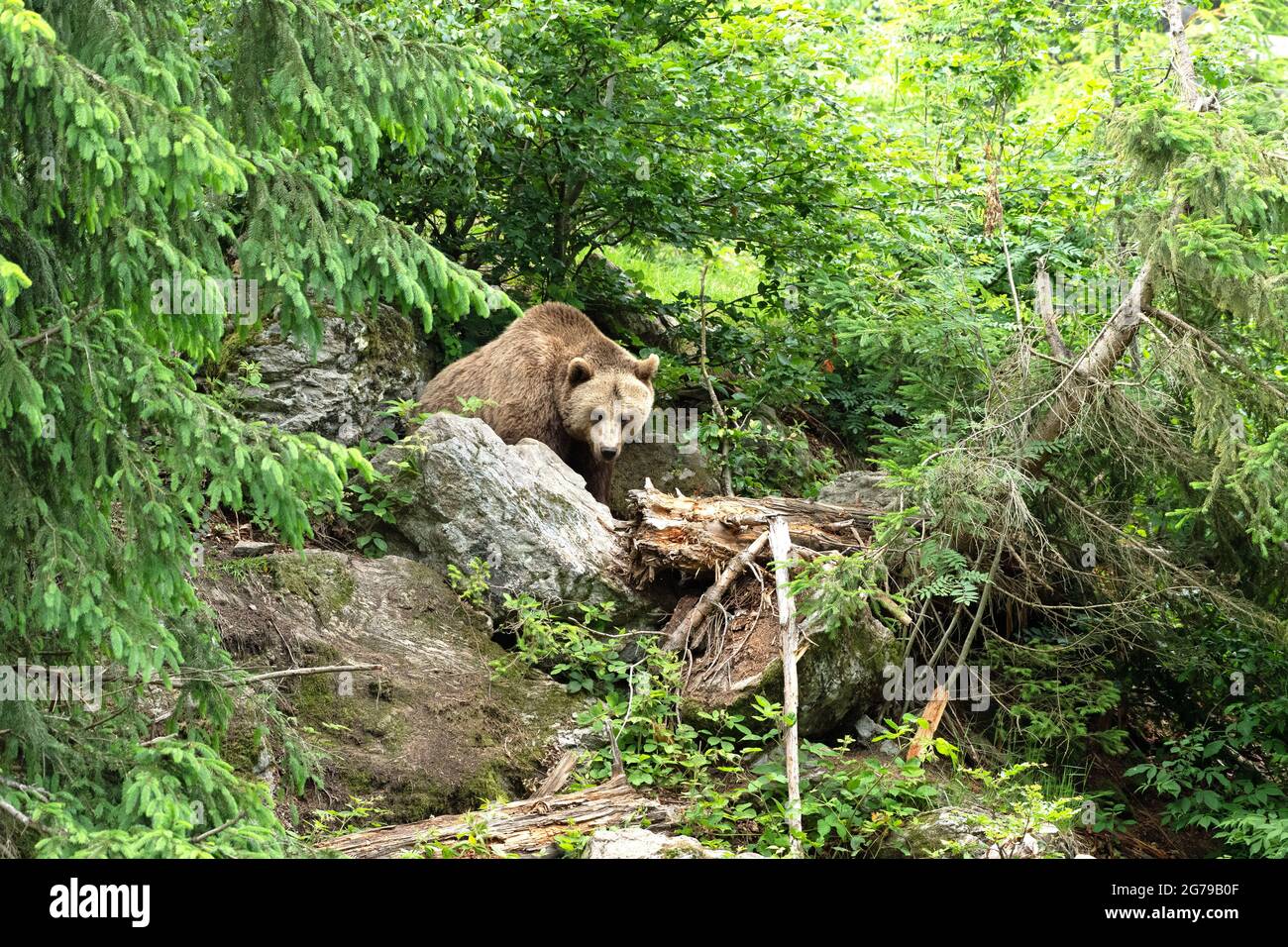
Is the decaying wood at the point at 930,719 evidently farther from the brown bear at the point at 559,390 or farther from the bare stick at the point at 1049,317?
the brown bear at the point at 559,390

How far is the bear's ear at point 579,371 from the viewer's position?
1031cm

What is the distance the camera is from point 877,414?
37.3 ft

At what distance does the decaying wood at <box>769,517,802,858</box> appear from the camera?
6180mm

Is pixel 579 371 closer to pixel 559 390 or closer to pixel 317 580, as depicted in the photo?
pixel 559 390

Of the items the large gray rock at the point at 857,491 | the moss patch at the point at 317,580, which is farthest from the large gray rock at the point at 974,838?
the moss patch at the point at 317,580

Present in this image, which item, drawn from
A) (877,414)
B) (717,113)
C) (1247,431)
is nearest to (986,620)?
(1247,431)

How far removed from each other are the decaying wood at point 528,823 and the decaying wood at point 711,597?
4.62 ft

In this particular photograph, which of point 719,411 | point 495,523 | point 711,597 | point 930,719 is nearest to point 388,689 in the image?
point 495,523

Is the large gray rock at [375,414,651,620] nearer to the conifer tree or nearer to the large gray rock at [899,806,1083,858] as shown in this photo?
the large gray rock at [899,806,1083,858]

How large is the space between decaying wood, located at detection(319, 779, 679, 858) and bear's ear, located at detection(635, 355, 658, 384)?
15.6 feet

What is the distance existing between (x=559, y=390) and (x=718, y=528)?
108 inches

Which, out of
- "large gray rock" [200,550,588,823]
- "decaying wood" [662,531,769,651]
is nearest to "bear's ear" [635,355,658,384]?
"decaying wood" [662,531,769,651]

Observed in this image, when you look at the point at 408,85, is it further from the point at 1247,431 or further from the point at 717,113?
the point at 717,113

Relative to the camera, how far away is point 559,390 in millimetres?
10523
